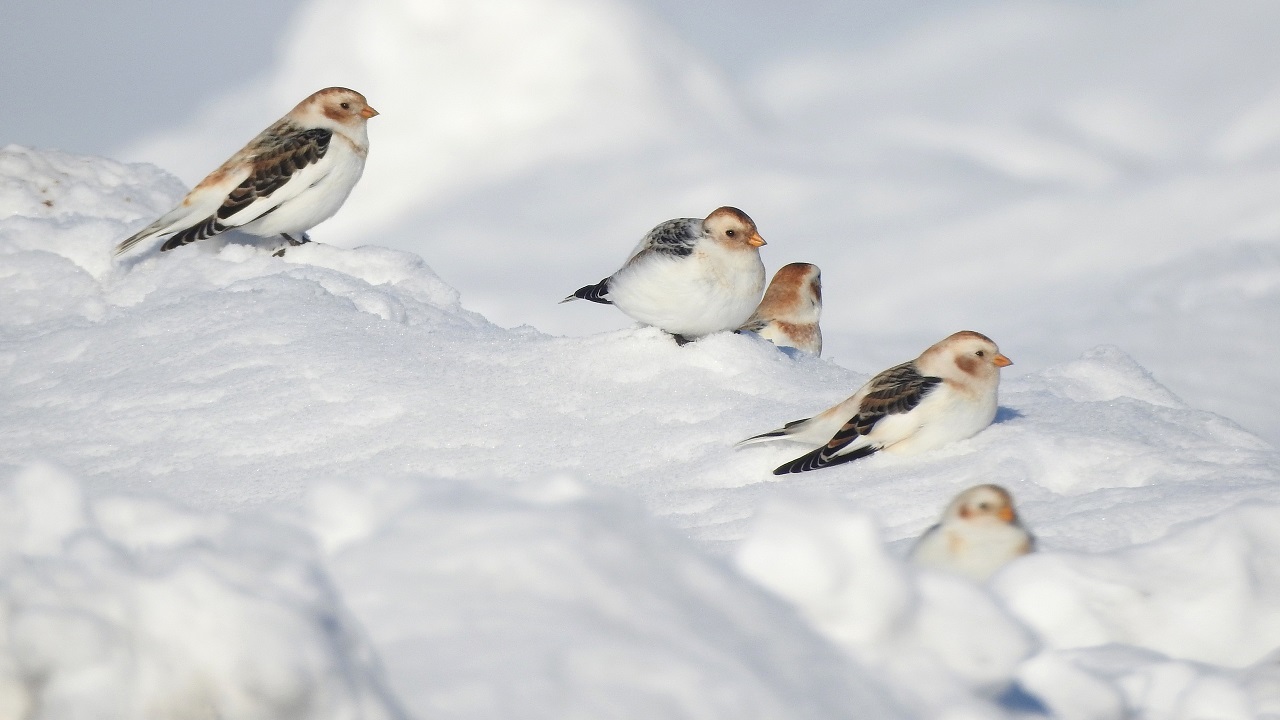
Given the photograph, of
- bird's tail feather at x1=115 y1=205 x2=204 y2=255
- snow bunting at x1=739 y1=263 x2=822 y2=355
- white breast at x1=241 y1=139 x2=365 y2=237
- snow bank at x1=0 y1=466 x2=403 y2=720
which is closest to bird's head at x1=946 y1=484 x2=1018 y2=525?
snow bank at x1=0 y1=466 x2=403 y2=720

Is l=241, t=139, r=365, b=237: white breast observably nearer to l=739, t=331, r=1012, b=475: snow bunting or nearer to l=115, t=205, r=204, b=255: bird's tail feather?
l=115, t=205, r=204, b=255: bird's tail feather

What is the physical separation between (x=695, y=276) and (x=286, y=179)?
315cm

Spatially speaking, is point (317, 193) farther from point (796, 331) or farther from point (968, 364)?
point (968, 364)

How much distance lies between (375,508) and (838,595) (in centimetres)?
91

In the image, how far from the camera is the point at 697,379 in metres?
6.42

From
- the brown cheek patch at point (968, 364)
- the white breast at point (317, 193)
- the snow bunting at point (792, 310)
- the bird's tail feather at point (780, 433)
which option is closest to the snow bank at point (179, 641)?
the bird's tail feather at point (780, 433)

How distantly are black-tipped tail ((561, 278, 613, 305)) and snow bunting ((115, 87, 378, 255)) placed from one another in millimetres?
2161

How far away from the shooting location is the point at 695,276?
20.8ft

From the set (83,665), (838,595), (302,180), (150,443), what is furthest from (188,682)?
(302,180)

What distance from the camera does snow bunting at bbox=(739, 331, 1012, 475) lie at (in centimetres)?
532

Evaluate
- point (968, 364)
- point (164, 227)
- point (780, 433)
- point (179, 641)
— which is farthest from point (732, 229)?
point (179, 641)

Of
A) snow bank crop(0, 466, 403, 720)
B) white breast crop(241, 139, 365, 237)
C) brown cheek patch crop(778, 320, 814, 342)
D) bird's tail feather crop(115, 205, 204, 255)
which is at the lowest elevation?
snow bank crop(0, 466, 403, 720)

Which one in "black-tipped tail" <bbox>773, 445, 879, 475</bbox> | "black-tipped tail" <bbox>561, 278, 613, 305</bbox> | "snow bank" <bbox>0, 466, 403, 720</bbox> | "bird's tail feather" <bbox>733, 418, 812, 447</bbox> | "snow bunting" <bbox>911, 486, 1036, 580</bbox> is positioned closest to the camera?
"snow bank" <bbox>0, 466, 403, 720</bbox>

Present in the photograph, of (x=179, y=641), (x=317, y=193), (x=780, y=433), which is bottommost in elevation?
(x=179, y=641)
